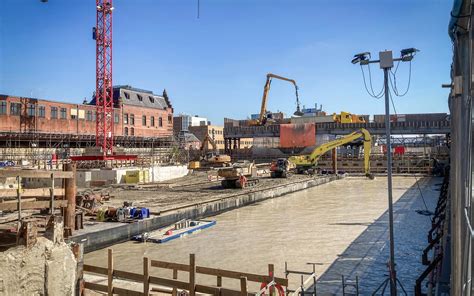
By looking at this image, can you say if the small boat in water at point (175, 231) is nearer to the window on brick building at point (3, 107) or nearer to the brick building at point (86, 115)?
the brick building at point (86, 115)

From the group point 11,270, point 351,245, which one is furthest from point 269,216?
point 11,270

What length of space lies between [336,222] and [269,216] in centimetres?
469

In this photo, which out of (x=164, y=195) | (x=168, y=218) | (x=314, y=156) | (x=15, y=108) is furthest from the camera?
(x=314, y=156)

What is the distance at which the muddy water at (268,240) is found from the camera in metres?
16.0

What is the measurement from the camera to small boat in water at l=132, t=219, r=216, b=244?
1969 centimetres

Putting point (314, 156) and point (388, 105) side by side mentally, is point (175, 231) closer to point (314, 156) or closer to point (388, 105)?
point (388, 105)

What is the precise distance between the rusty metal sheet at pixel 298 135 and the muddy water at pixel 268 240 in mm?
45818

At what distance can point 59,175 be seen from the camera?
9781mm

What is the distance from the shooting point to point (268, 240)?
19.8 metres

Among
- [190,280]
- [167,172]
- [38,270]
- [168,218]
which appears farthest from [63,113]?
[38,270]

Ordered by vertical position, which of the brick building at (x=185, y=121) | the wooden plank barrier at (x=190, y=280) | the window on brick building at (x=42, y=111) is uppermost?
the brick building at (x=185, y=121)

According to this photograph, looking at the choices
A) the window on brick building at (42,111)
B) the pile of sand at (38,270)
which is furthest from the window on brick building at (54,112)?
the pile of sand at (38,270)

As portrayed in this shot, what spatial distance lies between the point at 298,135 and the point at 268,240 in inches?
2351

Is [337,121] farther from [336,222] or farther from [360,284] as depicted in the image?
[360,284]
